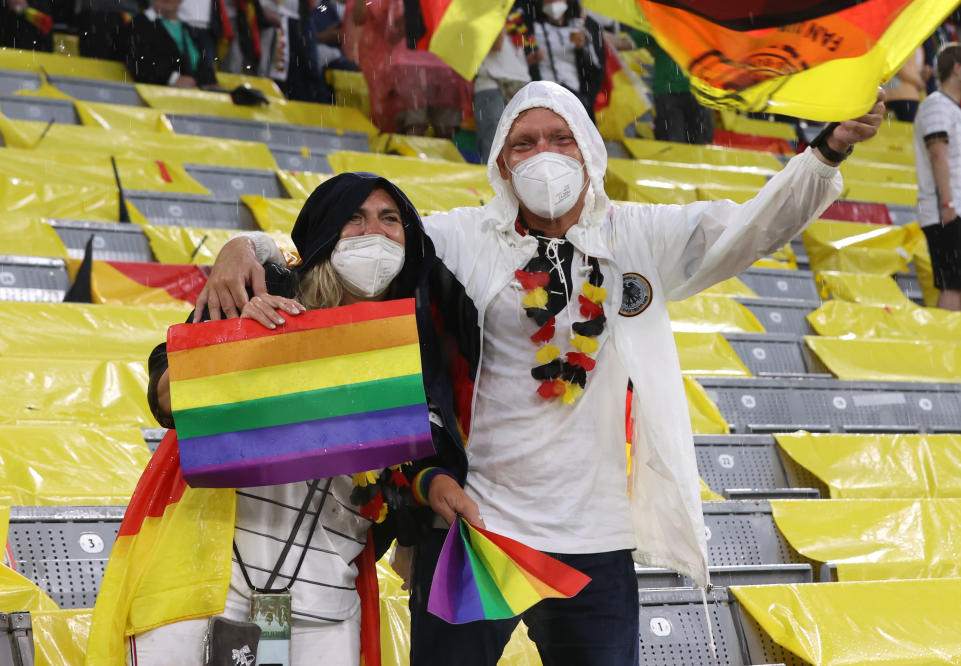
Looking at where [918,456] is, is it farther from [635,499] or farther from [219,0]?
[219,0]

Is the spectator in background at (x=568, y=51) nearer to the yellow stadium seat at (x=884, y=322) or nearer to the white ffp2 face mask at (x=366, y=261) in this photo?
the yellow stadium seat at (x=884, y=322)

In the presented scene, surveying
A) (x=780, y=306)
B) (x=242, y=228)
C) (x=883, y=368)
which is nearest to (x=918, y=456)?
(x=883, y=368)

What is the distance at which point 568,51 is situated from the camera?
623 centimetres

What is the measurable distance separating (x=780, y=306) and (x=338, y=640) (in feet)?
13.0

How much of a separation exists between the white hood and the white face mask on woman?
14.8 ft

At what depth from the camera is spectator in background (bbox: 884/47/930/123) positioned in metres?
7.99

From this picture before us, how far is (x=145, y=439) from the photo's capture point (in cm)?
316

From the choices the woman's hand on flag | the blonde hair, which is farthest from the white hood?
the woman's hand on flag

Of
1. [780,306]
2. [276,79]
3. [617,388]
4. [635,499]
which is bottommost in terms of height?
[635,499]

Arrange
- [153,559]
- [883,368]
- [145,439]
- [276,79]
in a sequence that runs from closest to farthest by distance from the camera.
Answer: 1. [153,559]
2. [145,439]
3. [883,368]
4. [276,79]

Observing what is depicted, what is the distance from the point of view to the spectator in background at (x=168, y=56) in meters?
6.51

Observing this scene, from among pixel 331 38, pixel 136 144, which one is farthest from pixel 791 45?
pixel 331 38

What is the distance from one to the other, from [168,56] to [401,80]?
1511 mm

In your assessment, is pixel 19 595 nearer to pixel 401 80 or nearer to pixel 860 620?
pixel 860 620
